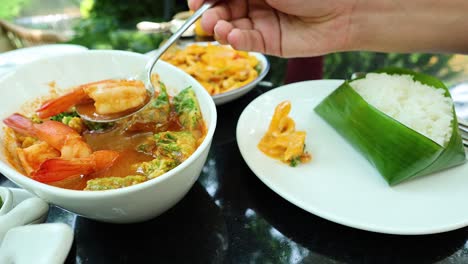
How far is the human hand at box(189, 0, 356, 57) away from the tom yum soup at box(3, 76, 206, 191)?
422mm

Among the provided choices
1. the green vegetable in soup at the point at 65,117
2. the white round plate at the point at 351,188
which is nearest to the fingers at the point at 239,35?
the white round plate at the point at 351,188

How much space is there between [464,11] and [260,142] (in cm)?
102

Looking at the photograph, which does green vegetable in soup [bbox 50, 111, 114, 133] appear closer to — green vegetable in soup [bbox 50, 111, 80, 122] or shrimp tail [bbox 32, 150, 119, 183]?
green vegetable in soup [bbox 50, 111, 80, 122]

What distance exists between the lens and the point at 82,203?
788 millimetres

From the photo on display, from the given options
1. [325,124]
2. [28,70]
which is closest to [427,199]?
[325,124]

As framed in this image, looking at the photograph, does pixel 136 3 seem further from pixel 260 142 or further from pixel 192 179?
pixel 192 179

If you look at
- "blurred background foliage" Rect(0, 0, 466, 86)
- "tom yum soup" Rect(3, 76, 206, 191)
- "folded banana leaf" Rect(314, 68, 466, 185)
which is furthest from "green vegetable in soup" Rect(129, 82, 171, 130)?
"blurred background foliage" Rect(0, 0, 466, 86)

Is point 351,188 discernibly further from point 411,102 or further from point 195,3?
point 195,3

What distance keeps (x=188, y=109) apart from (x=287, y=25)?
65cm

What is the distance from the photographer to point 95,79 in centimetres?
129

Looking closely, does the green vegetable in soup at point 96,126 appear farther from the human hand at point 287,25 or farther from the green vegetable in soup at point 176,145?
the human hand at point 287,25

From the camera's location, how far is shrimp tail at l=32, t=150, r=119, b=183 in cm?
87

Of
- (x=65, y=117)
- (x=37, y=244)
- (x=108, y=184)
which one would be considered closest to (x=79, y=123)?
(x=65, y=117)

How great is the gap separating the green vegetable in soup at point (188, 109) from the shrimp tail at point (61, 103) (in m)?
0.30
